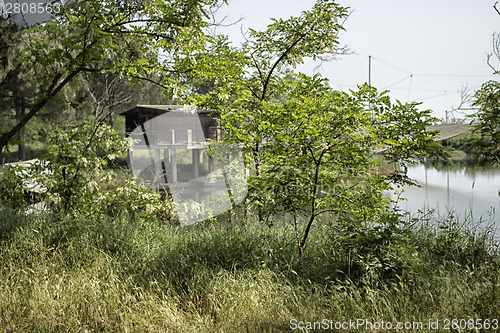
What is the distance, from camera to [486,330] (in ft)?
8.41

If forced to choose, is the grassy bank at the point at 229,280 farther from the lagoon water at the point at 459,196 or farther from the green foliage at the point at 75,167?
the lagoon water at the point at 459,196

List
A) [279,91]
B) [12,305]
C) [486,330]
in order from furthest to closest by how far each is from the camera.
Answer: [279,91], [12,305], [486,330]

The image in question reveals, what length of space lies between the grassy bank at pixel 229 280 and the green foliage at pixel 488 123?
0.97 metres

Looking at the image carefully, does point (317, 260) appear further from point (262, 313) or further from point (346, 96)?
point (346, 96)

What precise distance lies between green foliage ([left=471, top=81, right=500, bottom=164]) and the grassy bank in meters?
0.97

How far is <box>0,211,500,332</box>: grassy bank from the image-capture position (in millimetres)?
2850

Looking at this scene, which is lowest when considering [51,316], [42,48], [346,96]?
[51,316]

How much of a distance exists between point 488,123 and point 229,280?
3.16 m

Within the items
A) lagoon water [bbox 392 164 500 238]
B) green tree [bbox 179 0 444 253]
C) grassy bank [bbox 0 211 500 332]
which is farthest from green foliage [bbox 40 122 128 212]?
lagoon water [bbox 392 164 500 238]

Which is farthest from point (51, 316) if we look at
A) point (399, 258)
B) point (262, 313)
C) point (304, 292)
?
point (399, 258)

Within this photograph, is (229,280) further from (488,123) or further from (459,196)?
(459,196)

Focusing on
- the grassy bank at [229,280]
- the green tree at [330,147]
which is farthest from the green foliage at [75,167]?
the green tree at [330,147]

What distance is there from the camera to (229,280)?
11.1 feet

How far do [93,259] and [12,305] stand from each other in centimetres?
94
